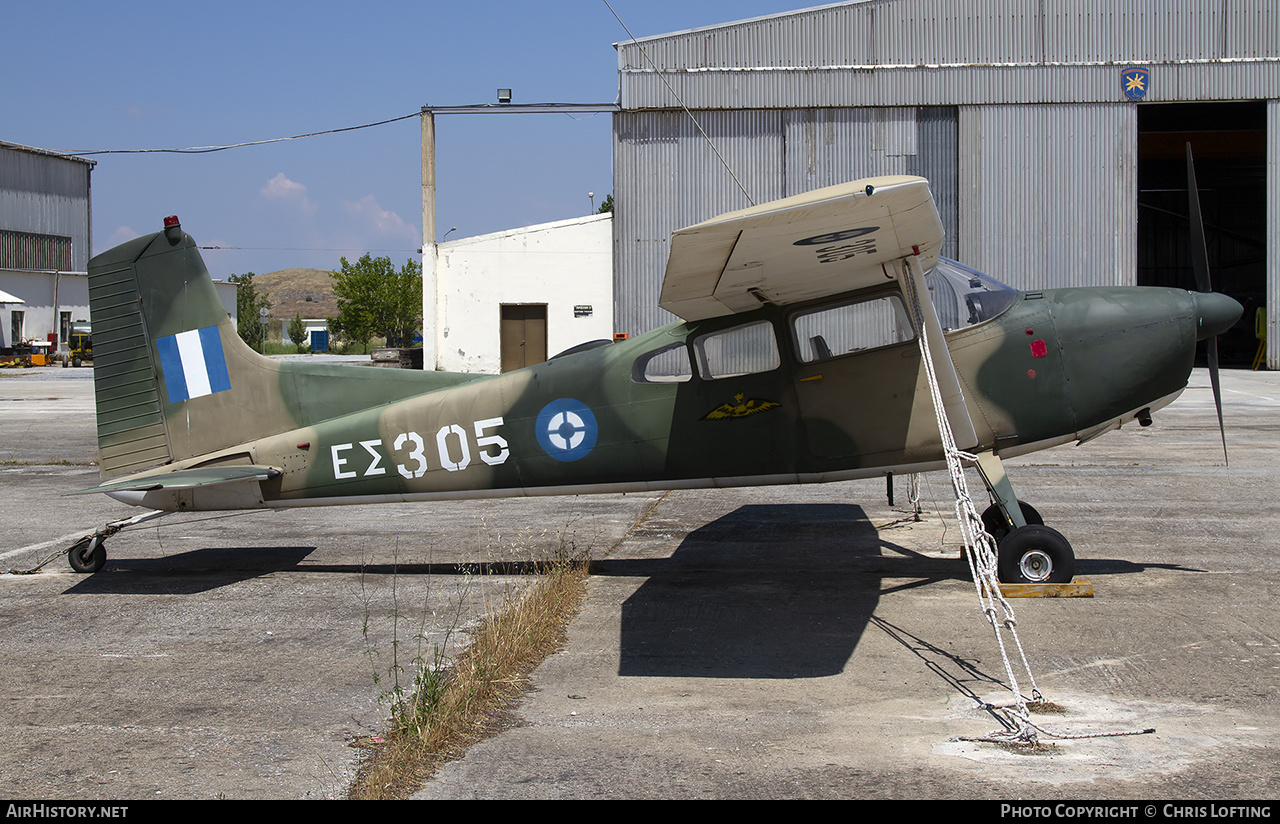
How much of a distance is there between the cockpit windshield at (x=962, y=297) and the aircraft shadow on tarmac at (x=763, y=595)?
200 cm

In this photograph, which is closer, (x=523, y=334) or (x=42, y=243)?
(x=523, y=334)

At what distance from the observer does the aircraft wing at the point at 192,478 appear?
7.39 metres

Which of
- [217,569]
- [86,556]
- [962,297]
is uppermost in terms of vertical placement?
[962,297]

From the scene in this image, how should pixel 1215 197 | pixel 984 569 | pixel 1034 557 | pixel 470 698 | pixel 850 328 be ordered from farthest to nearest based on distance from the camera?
pixel 1215 197
pixel 850 328
pixel 1034 557
pixel 984 569
pixel 470 698

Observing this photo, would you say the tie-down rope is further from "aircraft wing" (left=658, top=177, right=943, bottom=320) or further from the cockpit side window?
the cockpit side window

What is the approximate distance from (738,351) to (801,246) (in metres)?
1.61

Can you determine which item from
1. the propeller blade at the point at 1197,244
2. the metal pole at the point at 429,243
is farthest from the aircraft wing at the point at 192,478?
the metal pole at the point at 429,243

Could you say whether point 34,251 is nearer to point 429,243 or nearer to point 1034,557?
point 429,243

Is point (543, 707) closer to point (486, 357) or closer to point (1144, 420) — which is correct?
point (1144, 420)

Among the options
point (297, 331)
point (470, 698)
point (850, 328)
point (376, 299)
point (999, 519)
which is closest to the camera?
point (470, 698)

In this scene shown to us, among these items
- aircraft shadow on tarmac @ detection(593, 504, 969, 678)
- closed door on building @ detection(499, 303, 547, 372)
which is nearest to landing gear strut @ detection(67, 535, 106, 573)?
aircraft shadow on tarmac @ detection(593, 504, 969, 678)

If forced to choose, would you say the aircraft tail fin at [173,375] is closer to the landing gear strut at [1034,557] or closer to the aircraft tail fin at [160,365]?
the aircraft tail fin at [160,365]

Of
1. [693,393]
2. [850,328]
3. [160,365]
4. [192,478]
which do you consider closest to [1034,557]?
[850,328]

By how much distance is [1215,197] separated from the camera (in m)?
45.7
